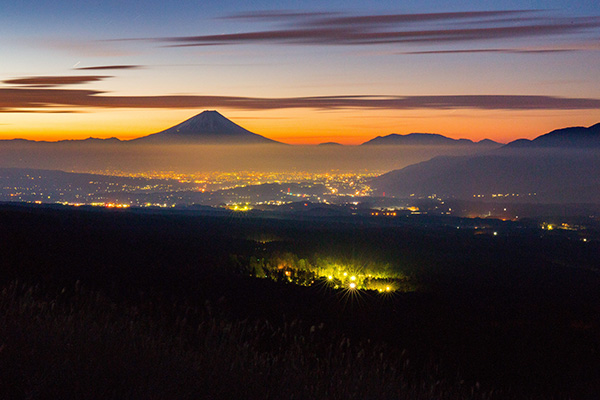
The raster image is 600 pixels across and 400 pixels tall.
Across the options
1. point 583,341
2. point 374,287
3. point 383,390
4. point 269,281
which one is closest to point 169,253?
point 269,281

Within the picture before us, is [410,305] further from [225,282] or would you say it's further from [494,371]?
[494,371]

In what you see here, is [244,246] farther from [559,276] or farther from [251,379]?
[251,379]

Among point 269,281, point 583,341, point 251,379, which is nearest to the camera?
point 251,379

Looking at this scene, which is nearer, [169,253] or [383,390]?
[383,390]

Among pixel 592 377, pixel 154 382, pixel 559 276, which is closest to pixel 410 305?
pixel 592 377

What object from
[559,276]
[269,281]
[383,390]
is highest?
[383,390]

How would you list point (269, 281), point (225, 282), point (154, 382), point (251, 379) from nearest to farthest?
1. point (154, 382)
2. point (251, 379)
3. point (225, 282)
4. point (269, 281)

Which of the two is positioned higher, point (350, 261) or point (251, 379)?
point (251, 379)
